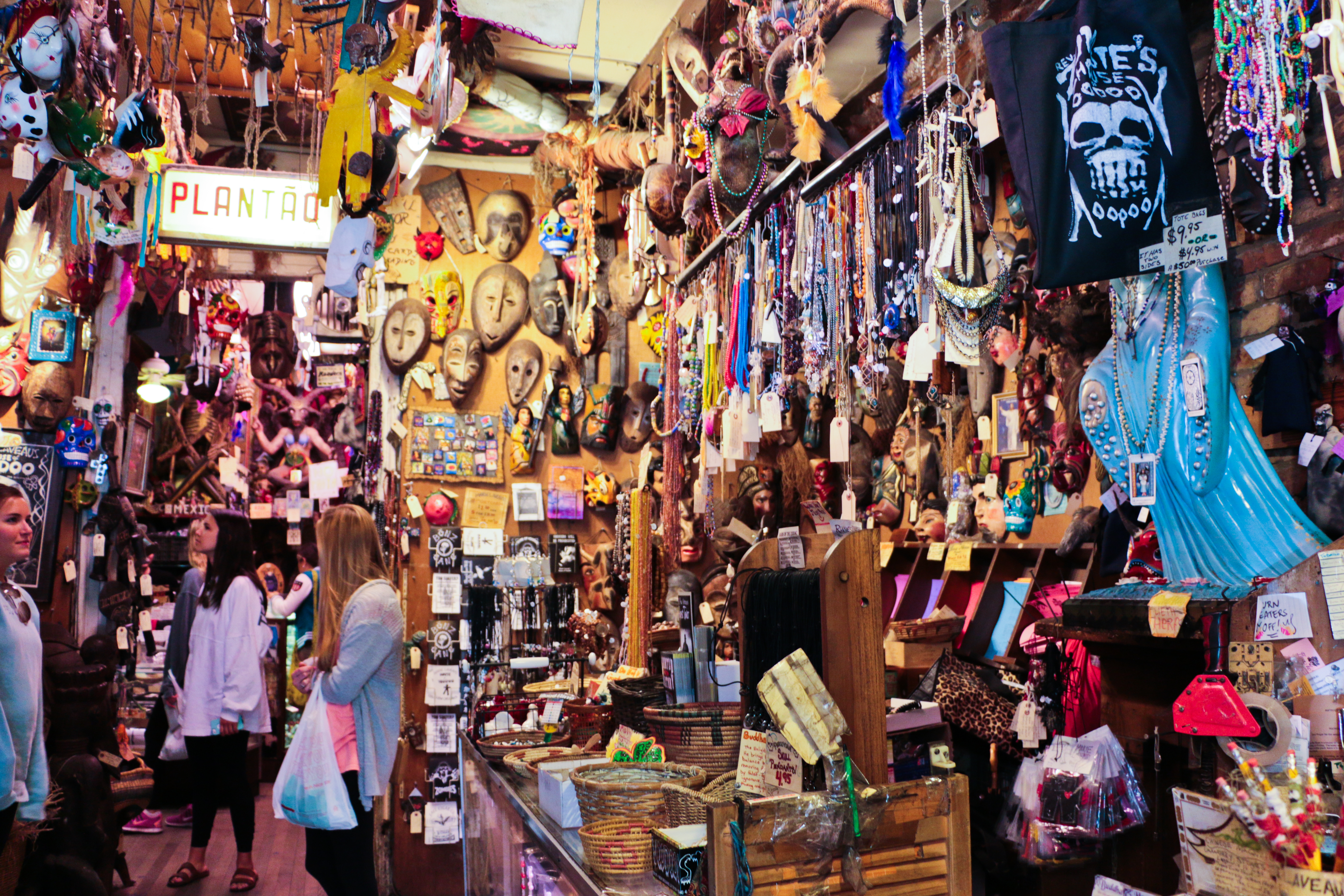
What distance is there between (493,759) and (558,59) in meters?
3.71

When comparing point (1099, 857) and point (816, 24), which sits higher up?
point (816, 24)

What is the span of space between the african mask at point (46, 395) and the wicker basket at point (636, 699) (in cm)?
423

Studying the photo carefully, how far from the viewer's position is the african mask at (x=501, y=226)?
6.14 metres

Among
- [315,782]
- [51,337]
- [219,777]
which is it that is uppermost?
[51,337]

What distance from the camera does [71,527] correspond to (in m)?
6.25

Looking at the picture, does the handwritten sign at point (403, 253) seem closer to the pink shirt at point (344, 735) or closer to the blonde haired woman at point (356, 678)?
the blonde haired woman at point (356, 678)

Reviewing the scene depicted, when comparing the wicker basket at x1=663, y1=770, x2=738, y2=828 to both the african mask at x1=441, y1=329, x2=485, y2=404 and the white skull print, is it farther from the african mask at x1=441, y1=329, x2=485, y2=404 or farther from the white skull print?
the african mask at x1=441, y1=329, x2=485, y2=404

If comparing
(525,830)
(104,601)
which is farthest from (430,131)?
(104,601)

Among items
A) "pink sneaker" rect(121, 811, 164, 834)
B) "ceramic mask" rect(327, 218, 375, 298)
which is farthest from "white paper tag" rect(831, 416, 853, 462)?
"pink sneaker" rect(121, 811, 164, 834)

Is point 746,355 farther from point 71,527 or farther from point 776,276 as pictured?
point 71,527

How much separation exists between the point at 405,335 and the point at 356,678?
123 inches

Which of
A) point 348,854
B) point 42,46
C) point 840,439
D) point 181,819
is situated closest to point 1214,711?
point 840,439

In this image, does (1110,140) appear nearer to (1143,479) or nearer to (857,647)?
(1143,479)

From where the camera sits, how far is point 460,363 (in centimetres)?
595
